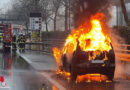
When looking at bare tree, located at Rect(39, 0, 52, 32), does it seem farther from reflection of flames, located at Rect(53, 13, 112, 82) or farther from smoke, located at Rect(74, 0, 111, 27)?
reflection of flames, located at Rect(53, 13, 112, 82)

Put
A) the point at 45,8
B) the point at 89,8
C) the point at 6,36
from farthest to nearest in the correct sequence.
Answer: the point at 45,8 < the point at 6,36 < the point at 89,8

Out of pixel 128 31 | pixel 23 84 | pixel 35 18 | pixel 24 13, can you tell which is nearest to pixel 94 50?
pixel 23 84

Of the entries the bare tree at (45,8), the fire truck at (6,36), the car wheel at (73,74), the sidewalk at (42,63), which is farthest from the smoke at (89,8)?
the bare tree at (45,8)

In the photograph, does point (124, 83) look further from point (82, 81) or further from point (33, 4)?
point (33, 4)

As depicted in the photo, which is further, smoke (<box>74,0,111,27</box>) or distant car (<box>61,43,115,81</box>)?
smoke (<box>74,0,111,27</box>)

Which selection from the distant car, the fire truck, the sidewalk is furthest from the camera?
the fire truck

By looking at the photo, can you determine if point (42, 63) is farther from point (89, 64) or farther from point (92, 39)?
point (89, 64)

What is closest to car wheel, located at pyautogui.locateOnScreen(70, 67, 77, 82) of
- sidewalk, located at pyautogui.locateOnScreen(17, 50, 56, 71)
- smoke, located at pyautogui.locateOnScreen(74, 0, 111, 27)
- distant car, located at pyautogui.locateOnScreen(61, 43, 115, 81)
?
distant car, located at pyautogui.locateOnScreen(61, 43, 115, 81)

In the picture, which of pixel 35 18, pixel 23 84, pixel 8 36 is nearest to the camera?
pixel 23 84

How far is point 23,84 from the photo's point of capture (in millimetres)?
11094

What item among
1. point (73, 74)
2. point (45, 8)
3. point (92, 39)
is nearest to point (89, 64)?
point (73, 74)

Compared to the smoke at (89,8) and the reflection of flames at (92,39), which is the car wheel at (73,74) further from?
the smoke at (89,8)

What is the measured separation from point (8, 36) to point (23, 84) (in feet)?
72.7

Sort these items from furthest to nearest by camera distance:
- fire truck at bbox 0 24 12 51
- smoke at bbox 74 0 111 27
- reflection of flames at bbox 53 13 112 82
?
1. fire truck at bbox 0 24 12 51
2. smoke at bbox 74 0 111 27
3. reflection of flames at bbox 53 13 112 82
